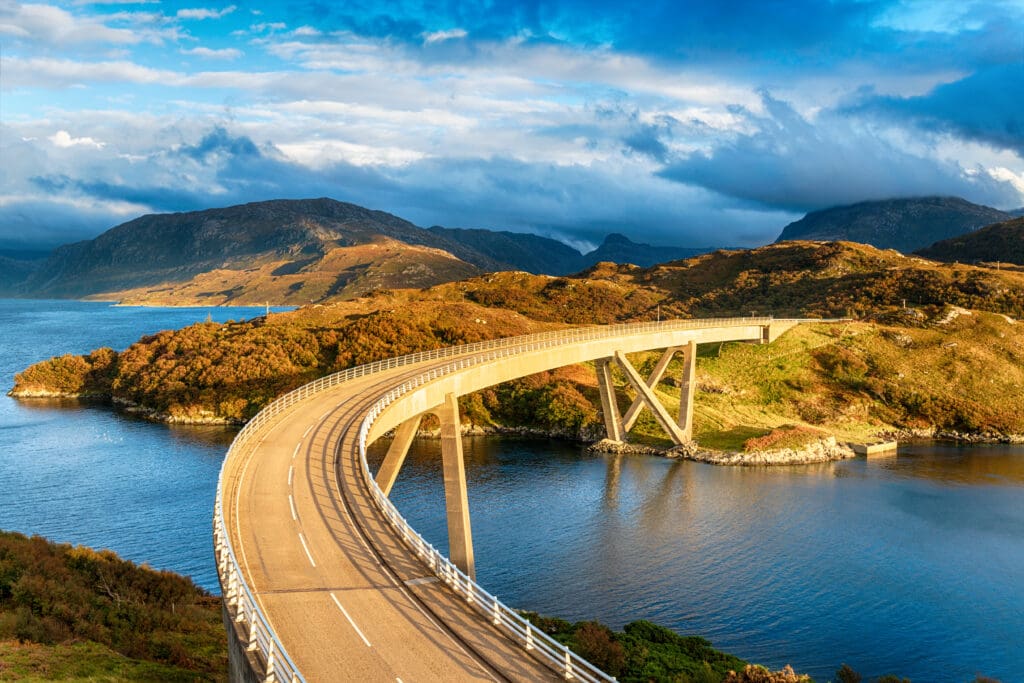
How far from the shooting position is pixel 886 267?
551 ft

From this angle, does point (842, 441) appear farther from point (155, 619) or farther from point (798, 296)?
point (798, 296)

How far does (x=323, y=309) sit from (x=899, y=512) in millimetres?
99413

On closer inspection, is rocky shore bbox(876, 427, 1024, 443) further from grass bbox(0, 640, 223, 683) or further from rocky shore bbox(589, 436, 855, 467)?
grass bbox(0, 640, 223, 683)

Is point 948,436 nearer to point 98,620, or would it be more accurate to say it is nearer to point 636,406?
point 636,406

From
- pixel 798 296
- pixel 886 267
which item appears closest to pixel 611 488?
pixel 798 296

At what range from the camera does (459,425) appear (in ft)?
161

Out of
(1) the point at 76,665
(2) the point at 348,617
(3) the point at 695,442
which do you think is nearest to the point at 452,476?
(2) the point at 348,617

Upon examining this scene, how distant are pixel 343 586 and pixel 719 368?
89.0 metres

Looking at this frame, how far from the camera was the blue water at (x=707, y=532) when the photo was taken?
37625mm

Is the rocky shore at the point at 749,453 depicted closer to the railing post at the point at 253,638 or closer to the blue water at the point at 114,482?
the blue water at the point at 114,482

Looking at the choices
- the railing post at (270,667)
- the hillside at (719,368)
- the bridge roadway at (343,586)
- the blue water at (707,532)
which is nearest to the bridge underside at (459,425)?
the hillside at (719,368)

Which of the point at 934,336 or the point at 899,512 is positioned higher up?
the point at 934,336

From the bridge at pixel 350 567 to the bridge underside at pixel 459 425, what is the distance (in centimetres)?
13

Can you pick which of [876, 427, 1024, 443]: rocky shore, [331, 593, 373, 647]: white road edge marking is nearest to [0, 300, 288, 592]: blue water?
[331, 593, 373, 647]: white road edge marking
